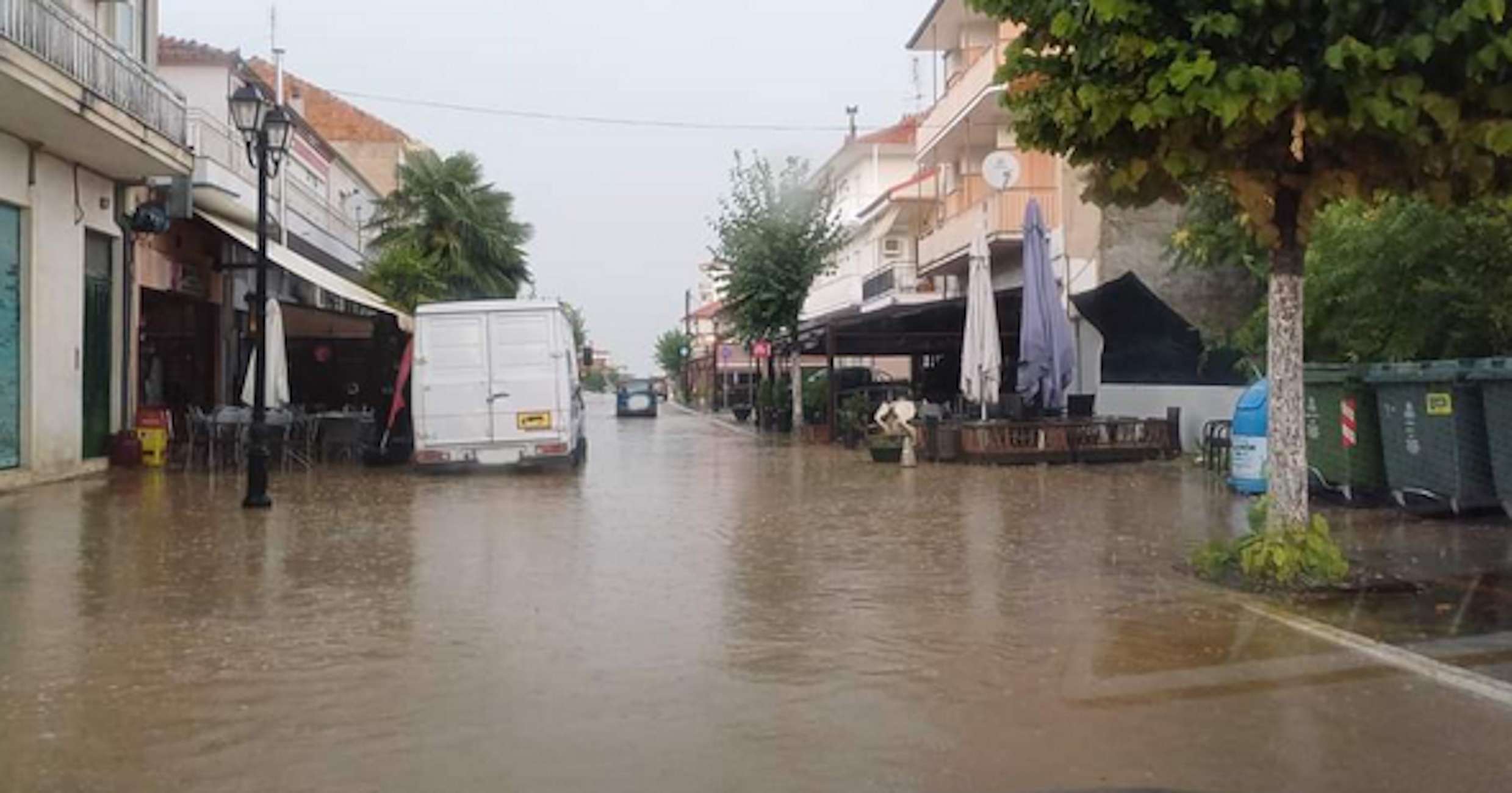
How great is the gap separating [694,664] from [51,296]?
44.8ft

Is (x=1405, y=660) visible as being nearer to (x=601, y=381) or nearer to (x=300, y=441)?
(x=300, y=441)

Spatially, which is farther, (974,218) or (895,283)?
(895,283)

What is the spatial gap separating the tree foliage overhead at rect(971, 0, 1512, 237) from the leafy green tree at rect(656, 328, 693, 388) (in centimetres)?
8216

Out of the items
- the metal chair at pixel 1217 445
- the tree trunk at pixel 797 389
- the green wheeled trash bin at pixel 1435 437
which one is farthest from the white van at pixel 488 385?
the tree trunk at pixel 797 389

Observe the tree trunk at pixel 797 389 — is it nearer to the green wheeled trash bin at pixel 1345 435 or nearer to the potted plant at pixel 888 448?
the potted plant at pixel 888 448

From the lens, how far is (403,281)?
1179 inches

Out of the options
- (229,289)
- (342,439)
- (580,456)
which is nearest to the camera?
(342,439)

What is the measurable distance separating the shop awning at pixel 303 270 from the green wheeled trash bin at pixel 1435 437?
13.9 m

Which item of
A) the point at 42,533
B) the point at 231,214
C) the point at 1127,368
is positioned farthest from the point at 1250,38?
the point at 231,214

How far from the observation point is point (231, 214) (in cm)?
2242

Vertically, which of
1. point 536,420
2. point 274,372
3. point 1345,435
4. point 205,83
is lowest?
point 1345,435

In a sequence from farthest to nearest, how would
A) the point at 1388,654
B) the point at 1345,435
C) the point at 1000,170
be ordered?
the point at 1000,170, the point at 1345,435, the point at 1388,654

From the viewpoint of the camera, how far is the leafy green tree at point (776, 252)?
1256 inches

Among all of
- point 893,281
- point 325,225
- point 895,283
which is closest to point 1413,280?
point 325,225
